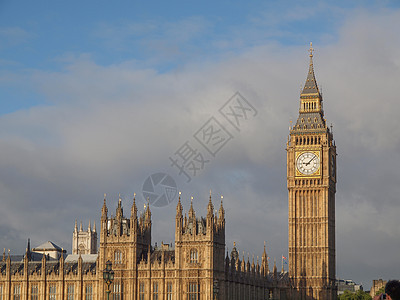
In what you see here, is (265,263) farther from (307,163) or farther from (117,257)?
(117,257)

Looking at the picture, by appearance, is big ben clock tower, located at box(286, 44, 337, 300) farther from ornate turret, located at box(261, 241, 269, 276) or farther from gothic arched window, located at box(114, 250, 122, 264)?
gothic arched window, located at box(114, 250, 122, 264)

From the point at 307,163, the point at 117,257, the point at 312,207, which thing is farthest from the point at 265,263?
the point at 117,257

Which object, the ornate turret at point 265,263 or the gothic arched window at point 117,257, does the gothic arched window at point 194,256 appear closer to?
the gothic arched window at point 117,257

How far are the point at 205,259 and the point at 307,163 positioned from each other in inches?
1981

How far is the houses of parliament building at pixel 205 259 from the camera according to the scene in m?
120

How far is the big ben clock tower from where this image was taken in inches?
6117

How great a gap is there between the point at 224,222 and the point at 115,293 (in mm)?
21190

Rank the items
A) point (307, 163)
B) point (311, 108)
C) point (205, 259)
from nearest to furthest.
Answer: point (205, 259) → point (307, 163) → point (311, 108)

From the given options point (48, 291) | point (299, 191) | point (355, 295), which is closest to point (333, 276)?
point (299, 191)

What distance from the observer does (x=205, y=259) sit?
118188mm

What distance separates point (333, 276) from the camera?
522ft

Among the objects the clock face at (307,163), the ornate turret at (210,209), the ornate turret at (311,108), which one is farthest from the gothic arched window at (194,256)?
the ornate turret at (311,108)

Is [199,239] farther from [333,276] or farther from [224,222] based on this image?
[333,276]

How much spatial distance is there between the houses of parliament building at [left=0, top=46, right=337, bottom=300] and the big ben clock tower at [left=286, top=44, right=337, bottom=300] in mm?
206
